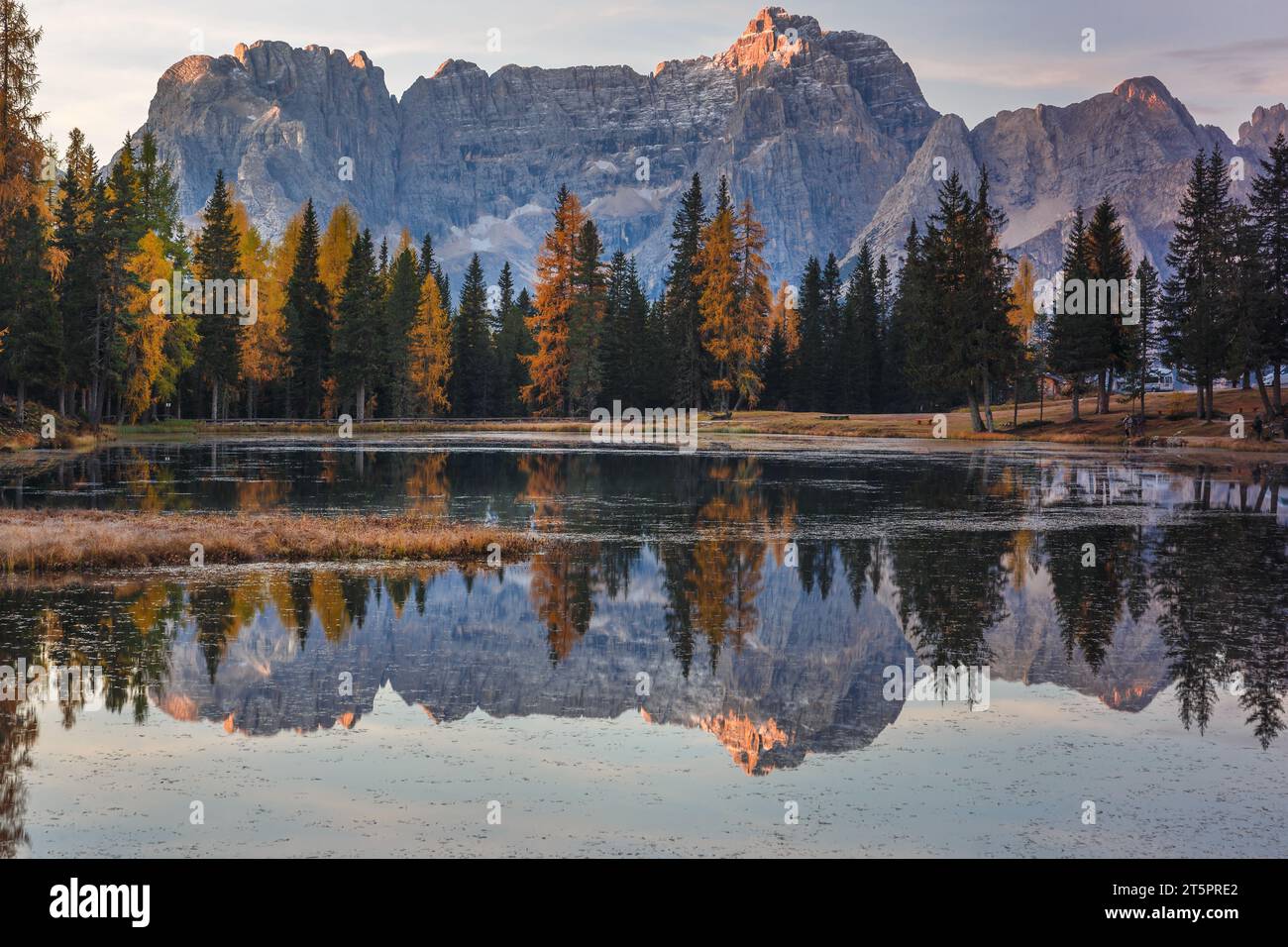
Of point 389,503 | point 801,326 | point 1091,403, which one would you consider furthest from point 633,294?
point 389,503

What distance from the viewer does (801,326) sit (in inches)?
5300

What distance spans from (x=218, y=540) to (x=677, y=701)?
1400 cm

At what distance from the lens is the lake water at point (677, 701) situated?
10.5m

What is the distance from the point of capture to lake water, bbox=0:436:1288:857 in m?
10.5

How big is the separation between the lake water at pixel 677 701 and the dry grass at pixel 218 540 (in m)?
1.36

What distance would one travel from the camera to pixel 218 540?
25.6 metres

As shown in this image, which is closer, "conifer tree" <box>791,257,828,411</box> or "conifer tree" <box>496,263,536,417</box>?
"conifer tree" <box>791,257,828,411</box>

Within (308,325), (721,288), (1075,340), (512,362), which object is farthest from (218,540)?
(512,362)

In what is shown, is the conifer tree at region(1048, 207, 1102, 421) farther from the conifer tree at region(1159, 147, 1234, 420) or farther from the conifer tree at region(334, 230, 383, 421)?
the conifer tree at region(334, 230, 383, 421)

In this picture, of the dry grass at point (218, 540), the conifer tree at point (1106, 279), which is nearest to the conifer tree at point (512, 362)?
the conifer tree at point (1106, 279)

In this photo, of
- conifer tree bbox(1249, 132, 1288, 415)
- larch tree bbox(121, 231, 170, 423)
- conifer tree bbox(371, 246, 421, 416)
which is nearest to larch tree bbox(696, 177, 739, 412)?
conifer tree bbox(371, 246, 421, 416)

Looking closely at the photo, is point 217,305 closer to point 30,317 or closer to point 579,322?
point 30,317

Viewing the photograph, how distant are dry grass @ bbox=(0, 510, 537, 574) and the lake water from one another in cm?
136
